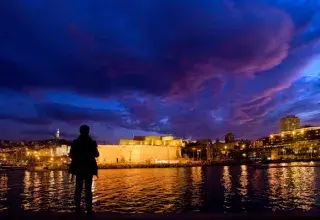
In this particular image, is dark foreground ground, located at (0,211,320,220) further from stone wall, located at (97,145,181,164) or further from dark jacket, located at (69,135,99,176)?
stone wall, located at (97,145,181,164)

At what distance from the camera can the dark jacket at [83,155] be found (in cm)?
920

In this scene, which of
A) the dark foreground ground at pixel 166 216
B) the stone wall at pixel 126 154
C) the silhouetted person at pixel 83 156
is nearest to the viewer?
the dark foreground ground at pixel 166 216

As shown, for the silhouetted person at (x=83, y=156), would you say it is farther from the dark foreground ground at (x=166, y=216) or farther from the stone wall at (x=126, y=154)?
the stone wall at (x=126, y=154)

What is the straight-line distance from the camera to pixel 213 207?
2444 cm

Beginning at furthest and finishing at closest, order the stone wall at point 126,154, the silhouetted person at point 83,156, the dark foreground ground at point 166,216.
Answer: the stone wall at point 126,154
the silhouetted person at point 83,156
the dark foreground ground at point 166,216

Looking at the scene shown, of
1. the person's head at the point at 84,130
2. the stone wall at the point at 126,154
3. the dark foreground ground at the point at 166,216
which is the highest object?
the stone wall at the point at 126,154

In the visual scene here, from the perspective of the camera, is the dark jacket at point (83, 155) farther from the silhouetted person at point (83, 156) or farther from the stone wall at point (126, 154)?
the stone wall at point (126, 154)

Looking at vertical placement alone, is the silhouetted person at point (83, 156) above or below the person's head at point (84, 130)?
below

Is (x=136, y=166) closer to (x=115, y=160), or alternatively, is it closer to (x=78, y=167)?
(x=115, y=160)

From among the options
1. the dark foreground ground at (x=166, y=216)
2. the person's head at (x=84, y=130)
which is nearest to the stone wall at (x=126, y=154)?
the person's head at (x=84, y=130)

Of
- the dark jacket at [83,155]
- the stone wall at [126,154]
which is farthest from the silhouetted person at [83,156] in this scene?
the stone wall at [126,154]

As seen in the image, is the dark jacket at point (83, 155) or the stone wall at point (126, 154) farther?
the stone wall at point (126, 154)

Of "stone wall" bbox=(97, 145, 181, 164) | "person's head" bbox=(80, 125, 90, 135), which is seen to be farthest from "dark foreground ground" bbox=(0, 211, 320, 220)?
"stone wall" bbox=(97, 145, 181, 164)

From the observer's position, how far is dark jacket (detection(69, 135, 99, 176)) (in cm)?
920
